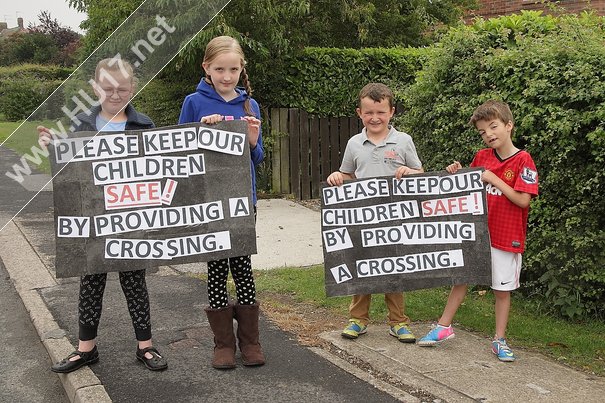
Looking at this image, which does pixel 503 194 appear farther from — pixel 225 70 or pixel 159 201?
pixel 159 201

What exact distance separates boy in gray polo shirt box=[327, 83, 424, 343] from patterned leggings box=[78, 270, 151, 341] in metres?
1.35

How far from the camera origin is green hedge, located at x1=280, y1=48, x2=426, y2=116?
11.3 meters

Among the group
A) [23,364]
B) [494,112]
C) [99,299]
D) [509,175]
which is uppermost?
[494,112]

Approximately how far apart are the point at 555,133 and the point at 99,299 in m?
3.28

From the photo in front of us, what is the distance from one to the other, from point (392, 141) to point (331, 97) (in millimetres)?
6932

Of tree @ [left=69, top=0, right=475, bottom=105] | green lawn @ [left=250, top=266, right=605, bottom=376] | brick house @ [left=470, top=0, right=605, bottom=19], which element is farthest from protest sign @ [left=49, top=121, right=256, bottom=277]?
brick house @ [left=470, top=0, right=605, bottom=19]

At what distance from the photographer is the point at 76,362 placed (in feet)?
14.3

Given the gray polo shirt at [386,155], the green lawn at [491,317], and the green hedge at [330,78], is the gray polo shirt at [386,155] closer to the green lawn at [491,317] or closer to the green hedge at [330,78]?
the green lawn at [491,317]

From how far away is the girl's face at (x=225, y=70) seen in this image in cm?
409

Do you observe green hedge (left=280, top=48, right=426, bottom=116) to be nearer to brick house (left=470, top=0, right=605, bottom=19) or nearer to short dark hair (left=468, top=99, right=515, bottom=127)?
brick house (left=470, top=0, right=605, bottom=19)

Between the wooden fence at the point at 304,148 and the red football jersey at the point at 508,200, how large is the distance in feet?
22.6

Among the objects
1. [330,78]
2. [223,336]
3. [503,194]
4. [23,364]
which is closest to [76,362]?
[23,364]

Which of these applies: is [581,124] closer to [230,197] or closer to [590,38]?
[590,38]

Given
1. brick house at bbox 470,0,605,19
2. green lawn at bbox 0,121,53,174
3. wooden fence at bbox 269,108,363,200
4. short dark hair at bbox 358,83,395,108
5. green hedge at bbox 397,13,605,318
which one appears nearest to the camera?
green lawn at bbox 0,121,53,174
